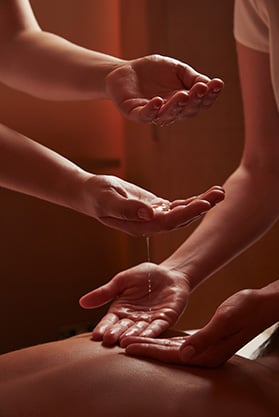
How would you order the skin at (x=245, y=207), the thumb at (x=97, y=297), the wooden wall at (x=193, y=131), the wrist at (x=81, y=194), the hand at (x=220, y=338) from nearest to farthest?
the hand at (x=220, y=338)
the wrist at (x=81, y=194)
the thumb at (x=97, y=297)
the skin at (x=245, y=207)
the wooden wall at (x=193, y=131)

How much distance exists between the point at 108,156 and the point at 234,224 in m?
1.44

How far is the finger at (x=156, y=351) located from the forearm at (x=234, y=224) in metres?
0.46

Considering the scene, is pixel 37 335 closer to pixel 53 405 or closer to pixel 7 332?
pixel 7 332

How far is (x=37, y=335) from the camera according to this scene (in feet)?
10.2

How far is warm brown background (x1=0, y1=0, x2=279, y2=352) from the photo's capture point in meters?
2.95

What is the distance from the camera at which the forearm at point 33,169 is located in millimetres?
1531

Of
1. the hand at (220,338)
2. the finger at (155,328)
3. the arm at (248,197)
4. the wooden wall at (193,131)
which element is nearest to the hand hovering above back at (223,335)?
the hand at (220,338)

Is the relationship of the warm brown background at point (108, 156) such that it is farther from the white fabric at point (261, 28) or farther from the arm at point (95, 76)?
the arm at point (95, 76)

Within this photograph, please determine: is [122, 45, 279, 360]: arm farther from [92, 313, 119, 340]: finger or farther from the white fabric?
[92, 313, 119, 340]: finger

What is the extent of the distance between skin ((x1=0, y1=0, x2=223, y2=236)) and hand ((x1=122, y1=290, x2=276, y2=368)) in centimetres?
17

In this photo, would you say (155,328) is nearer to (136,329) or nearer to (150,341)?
(136,329)

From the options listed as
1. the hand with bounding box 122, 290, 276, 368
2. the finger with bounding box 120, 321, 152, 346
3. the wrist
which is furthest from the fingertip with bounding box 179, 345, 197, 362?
the wrist

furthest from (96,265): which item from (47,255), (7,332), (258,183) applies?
(258,183)

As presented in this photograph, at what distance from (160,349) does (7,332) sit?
6.05ft
